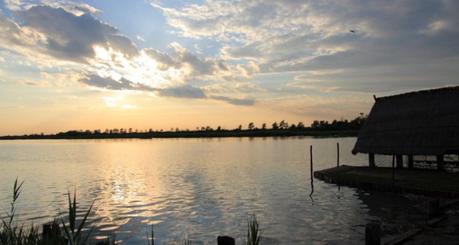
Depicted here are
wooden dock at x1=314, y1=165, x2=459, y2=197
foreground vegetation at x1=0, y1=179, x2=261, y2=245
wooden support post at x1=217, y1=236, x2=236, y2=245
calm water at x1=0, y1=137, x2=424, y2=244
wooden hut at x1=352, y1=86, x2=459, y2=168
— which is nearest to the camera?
foreground vegetation at x1=0, y1=179, x2=261, y2=245

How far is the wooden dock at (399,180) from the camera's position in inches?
956

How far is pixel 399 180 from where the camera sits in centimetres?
2789

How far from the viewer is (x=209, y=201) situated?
27.9m

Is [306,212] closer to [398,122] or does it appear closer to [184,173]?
[398,122]

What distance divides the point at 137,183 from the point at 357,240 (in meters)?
25.8

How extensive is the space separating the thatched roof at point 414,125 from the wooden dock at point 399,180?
1.66 metres

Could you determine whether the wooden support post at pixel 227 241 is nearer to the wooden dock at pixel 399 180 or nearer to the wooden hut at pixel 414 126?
the wooden dock at pixel 399 180

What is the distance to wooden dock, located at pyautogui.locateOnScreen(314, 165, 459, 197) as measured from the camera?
24.3 meters

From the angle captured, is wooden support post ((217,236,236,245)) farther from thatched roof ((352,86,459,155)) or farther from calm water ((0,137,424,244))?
thatched roof ((352,86,459,155))

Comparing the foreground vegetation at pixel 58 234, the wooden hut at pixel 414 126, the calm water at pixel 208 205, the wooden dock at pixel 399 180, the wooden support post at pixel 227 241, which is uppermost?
the wooden hut at pixel 414 126

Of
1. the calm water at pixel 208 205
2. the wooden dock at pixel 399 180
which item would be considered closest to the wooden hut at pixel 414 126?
the wooden dock at pixel 399 180

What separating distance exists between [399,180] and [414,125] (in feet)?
21.9

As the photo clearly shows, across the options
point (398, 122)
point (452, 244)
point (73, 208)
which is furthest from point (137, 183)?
point (73, 208)

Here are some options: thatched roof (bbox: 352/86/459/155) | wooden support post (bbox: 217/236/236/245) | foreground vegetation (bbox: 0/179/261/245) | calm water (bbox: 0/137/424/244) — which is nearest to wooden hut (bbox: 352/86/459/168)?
thatched roof (bbox: 352/86/459/155)
